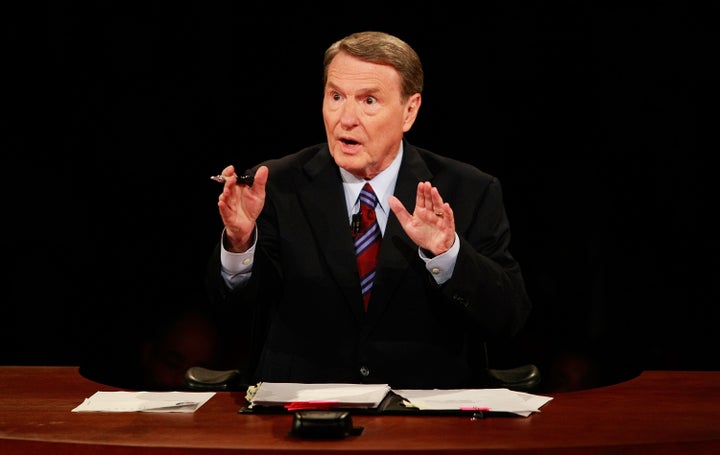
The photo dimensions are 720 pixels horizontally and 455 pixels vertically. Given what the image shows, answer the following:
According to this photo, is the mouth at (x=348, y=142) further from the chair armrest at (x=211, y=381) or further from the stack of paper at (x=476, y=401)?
the stack of paper at (x=476, y=401)

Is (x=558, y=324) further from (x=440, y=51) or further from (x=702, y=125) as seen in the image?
(x=440, y=51)

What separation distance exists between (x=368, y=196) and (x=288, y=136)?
1.07 meters

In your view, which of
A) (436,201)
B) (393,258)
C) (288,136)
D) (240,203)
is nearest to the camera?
(436,201)

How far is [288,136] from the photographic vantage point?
394 cm

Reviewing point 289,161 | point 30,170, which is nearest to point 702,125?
point 289,161

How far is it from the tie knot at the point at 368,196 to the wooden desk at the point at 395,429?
2.68ft

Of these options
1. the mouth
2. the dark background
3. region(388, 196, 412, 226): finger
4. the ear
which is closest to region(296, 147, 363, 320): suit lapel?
the mouth

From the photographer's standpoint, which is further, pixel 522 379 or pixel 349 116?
pixel 349 116

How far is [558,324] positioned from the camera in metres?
4.34

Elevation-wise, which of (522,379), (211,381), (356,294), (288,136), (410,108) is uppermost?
(410,108)

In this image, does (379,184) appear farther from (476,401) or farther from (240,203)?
(476,401)

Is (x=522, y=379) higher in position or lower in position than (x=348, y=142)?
lower

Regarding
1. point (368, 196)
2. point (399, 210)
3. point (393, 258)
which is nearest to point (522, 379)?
point (393, 258)

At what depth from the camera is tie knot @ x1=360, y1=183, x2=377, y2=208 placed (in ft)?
9.65
